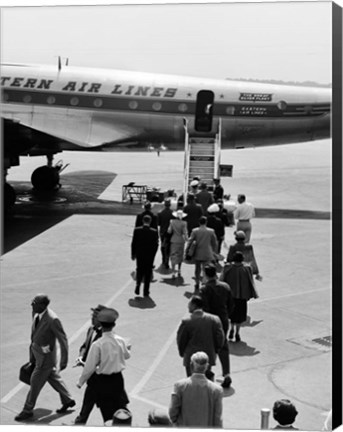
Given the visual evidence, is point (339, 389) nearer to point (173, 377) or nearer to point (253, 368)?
point (253, 368)

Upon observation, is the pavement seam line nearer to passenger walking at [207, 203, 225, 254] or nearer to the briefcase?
the briefcase

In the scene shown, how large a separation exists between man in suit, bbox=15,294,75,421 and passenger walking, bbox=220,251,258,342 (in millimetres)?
3099

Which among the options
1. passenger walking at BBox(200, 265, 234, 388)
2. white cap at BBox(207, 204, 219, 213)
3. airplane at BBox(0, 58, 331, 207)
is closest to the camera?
passenger walking at BBox(200, 265, 234, 388)

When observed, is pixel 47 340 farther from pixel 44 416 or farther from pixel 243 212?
pixel 243 212

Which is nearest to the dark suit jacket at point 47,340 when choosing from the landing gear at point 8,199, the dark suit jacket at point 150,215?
the dark suit jacket at point 150,215

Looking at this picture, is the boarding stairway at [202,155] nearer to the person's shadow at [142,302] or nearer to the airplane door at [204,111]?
the airplane door at [204,111]

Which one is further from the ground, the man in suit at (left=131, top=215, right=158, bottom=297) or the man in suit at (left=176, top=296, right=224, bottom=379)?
the man in suit at (left=131, top=215, right=158, bottom=297)

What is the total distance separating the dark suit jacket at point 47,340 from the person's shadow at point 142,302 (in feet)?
14.0

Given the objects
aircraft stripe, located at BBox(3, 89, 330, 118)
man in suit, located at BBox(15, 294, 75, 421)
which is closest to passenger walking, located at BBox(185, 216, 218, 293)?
man in suit, located at BBox(15, 294, 75, 421)

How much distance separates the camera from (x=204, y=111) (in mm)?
23812

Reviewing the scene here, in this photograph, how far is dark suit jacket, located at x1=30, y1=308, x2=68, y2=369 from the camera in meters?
8.66

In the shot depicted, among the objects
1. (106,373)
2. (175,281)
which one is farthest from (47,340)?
(175,281)

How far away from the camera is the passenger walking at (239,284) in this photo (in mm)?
10867

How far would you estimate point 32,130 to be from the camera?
20688 millimetres
